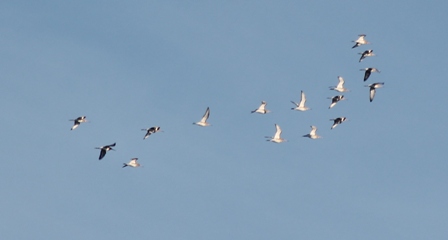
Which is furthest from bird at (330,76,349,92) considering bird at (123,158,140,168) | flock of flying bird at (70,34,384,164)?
bird at (123,158,140,168)

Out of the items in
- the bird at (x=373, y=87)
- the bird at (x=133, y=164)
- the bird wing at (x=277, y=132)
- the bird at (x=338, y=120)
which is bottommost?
the bird at (x=133, y=164)

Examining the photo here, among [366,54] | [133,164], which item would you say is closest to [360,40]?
[366,54]

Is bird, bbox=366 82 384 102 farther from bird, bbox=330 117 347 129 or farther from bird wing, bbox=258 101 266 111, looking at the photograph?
bird wing, bbox=258 101 266 111

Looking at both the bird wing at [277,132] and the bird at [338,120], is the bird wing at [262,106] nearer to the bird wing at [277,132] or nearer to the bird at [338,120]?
the bird wing at [277,132]

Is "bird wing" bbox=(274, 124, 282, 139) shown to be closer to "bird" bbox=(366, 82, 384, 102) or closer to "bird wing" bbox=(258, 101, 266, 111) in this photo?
"bird wing" bbox=(258, 101, 266, 111)

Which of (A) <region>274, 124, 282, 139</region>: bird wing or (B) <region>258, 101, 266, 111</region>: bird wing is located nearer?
(B) <region>258, 101, 266, 111</region>: bird wing

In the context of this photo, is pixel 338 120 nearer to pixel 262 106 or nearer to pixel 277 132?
pixel 277 132

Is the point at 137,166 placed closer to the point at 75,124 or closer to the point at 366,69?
the point at 75,124

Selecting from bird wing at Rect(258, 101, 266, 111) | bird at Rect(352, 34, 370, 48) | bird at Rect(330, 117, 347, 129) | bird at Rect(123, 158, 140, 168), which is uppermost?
bird at Rect(352, 34, 370, 48)

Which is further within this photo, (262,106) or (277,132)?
(277,132)

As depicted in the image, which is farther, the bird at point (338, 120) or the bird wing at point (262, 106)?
the bird wing at point (262, 106)

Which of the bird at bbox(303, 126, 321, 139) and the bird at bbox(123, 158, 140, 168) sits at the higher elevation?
the bird at bbox(303, 126, 321, 139)

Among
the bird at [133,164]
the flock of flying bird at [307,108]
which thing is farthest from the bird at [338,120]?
the bird at [133,164]

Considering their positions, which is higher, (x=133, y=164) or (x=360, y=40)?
(x=360, y=40)
